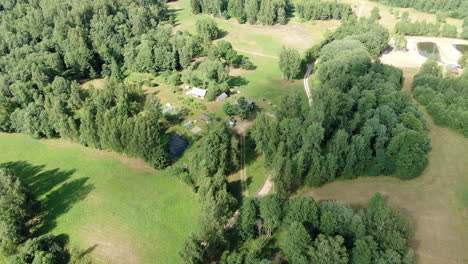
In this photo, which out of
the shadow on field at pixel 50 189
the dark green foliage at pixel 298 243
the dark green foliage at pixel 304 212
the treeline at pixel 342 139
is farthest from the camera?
the treeline at pixel 342 139

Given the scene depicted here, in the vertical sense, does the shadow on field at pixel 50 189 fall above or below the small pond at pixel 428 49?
below

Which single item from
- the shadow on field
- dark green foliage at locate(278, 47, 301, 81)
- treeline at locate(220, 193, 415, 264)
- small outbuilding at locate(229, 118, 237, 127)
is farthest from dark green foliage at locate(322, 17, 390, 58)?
the shadow on field

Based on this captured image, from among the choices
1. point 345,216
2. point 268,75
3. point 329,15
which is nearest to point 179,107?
point 268,75

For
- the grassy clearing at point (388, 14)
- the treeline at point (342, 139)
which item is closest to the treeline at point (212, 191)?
the treeline at point (342, 139)

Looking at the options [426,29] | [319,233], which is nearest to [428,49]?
[426,29]

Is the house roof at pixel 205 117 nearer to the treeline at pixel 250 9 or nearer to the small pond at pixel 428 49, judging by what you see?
the treeline at pixel 250 9

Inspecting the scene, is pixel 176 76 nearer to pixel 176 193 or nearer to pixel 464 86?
pixel 176 193

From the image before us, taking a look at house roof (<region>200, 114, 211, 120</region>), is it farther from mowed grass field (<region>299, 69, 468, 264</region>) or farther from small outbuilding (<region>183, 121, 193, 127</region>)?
mowed grass field (<region>299, 69, 468, 264</region>)
